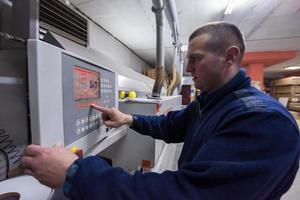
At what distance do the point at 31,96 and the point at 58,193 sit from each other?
15.0 inches

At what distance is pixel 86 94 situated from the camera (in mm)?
614

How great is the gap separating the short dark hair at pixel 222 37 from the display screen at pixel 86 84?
0.44 metres

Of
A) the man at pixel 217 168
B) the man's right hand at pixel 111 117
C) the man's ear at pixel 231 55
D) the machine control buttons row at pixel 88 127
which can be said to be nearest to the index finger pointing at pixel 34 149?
the man at pixel 217 168

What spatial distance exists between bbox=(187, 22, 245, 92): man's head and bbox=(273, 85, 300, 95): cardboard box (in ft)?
29.8

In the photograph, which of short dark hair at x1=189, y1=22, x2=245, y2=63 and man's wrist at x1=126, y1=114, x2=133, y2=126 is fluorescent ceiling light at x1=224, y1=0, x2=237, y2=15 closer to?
short dark hair at x1=189, y1=22, x2=245, y2=63

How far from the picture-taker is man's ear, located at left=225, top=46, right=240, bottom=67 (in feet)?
2.34

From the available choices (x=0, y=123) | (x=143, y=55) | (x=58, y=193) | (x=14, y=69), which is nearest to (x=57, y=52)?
(x=14, y=69)

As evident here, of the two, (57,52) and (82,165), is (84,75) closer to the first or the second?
(57,52)

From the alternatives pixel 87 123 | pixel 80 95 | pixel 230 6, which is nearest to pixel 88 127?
pixel 87 123

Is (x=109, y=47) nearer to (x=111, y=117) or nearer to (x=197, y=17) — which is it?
(x=197, y=17)

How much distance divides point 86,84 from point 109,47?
9.31ft

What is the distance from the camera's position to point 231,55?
0.72 metres

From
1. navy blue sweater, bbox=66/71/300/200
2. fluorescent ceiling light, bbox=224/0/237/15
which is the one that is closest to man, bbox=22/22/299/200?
navy blue sweater, bbox=66/71/300/200

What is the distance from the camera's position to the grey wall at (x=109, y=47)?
8.89 ft
